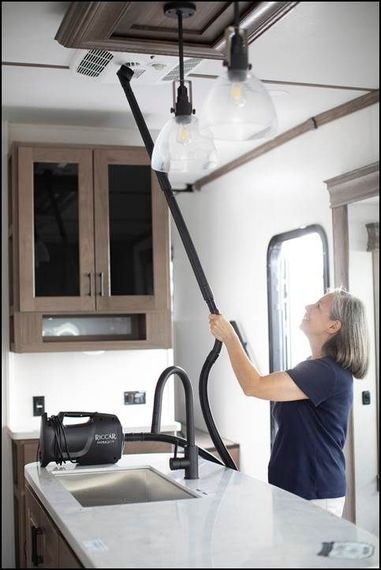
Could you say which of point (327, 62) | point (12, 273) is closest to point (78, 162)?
point (12, 273)

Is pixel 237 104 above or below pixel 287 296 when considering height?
above

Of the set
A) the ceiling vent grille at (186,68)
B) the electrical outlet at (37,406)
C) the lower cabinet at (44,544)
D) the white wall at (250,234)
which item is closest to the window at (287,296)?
the white wall at (250,234)

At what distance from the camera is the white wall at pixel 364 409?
4.59 metres

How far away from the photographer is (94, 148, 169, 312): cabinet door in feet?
15.9

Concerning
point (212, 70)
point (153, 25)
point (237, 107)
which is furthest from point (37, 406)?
point (237, 107)

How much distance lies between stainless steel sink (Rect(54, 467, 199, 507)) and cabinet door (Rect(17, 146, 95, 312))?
177 centimetres

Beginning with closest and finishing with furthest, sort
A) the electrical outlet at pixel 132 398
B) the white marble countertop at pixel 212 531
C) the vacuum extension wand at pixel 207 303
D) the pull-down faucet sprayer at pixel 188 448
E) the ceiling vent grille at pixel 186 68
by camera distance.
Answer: the white marble countertop at pixel 212 531, the pull-down faucet sprayer at pixel 188 448, the vacuum extension wand at pixel 207 303, the ceiling vent grille at pixel 186 68, the electrical outlet at pixel 132 398

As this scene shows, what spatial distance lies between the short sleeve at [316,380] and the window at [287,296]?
2.60 m

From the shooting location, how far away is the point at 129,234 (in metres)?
4.90

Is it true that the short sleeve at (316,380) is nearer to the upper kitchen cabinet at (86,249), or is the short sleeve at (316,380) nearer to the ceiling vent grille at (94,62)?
the ceiling vent grille at (94,62)

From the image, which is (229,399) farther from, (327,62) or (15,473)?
(327,62)

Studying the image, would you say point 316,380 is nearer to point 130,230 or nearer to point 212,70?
point 212,70

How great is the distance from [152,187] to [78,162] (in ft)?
1.53

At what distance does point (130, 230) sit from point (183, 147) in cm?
224
